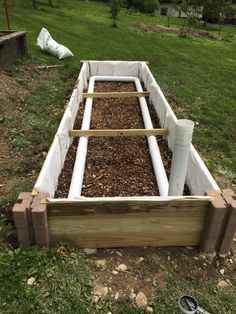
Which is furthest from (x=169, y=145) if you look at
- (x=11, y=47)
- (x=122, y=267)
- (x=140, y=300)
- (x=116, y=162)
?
(x=11, y=47)

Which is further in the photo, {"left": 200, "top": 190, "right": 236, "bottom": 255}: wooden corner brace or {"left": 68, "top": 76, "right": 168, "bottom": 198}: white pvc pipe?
{"left": 68, "top": 76, "right": 168, "bottom": 198}: white pvc pipe

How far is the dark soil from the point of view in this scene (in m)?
3.97

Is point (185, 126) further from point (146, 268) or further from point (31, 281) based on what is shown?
point (31, 281)

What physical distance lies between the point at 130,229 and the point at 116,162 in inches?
70.1

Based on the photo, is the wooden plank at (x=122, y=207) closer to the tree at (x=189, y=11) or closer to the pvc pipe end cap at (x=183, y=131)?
the pvc pipe end cap at (x=183, y=131)

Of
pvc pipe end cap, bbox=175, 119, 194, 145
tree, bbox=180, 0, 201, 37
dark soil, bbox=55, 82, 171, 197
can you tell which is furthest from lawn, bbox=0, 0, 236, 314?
tree, bbox=180, 0, 201, 37

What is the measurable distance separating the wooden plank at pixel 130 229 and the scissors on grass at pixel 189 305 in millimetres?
571

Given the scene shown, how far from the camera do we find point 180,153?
9.48 feet

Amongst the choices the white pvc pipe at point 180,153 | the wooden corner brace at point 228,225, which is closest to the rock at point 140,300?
the wooden corner brace at point 228,225

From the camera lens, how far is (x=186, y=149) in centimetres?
288

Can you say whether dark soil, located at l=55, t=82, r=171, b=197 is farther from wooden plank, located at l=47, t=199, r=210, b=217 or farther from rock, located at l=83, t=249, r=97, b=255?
wooden plank, located at l=47, t=199, r=210, b=217

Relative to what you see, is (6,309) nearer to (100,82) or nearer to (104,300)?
(104,300)

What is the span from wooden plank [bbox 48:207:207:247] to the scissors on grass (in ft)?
1.87

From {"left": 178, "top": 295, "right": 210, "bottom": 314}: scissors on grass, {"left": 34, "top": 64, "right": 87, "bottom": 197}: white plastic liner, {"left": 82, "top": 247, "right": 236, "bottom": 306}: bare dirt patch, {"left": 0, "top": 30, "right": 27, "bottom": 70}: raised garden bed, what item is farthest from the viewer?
{"left": 0, "top": 30, "right": 27, "bottom": 70}: raised garden bed
